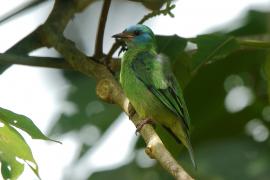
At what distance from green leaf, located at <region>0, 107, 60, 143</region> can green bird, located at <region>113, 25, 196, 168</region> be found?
1.06 metres

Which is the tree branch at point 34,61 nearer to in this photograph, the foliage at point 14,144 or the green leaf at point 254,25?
the foliage at point 14,144

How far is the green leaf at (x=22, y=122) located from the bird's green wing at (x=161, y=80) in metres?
1.26

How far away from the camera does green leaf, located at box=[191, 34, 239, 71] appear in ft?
11.5

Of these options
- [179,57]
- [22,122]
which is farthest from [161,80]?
[22,122]

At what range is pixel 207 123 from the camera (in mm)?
3863

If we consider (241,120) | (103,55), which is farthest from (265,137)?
(103,55)

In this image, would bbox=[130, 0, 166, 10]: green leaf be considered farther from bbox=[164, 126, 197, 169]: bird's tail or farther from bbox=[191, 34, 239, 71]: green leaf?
bbox=[164, 126, 197, 169]: bird's tail

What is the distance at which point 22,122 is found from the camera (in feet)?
8.06

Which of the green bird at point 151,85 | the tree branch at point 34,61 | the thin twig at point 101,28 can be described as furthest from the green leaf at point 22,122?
the green bird at point 151,85

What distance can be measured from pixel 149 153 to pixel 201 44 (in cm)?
118

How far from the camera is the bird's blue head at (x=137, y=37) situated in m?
4.11

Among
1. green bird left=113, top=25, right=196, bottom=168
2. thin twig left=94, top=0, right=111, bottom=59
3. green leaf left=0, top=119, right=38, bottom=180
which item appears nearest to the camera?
green leaf left=0, top=119, right=38, bottom=180

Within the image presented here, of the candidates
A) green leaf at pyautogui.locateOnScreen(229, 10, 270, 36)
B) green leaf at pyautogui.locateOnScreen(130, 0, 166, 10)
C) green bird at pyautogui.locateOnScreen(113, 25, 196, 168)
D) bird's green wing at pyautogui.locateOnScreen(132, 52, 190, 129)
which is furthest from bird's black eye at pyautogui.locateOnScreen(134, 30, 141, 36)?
green leaf at pyautogui.locateOnScreen(229, 10, 270, 36)

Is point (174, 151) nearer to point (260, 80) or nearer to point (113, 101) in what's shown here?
point (113, 101)
